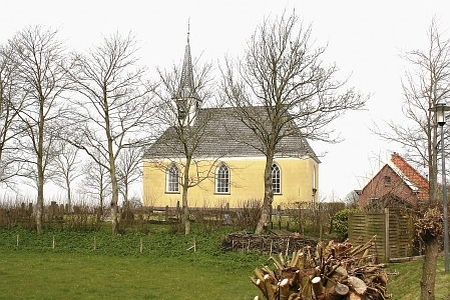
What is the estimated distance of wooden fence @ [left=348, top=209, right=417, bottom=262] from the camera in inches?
667

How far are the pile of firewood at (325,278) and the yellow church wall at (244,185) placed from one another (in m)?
29.5

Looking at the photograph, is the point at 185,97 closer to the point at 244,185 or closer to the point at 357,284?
the point at 244,185

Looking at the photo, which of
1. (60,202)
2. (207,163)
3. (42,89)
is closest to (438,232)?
(42,89)

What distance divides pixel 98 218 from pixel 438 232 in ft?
65.9

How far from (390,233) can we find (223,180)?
72.5 ft

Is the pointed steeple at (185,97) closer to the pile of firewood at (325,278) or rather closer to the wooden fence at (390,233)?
the wooden fence at (390,233)

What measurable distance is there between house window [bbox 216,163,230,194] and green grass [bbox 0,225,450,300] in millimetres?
12846

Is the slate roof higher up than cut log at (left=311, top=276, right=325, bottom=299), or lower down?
Result: higher up

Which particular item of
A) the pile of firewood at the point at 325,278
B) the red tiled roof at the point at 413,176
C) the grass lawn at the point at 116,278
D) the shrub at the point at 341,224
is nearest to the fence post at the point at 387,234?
the shrub at the point at 341,224

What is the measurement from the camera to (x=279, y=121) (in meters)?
23.0

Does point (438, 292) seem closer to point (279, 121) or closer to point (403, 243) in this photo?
point (403, 243)

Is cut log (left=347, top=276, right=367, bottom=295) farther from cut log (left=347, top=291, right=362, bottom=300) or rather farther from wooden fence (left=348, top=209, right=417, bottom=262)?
wooden fence (left=348, top=209, right=417, bottom=262)

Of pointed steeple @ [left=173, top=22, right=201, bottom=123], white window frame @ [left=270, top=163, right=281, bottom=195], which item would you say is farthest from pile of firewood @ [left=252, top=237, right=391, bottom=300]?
white window frame @ [left=270, top=163, right=281, bottom=195]

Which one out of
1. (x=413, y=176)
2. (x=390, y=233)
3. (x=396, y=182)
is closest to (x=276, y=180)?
(x=396, y=182)
